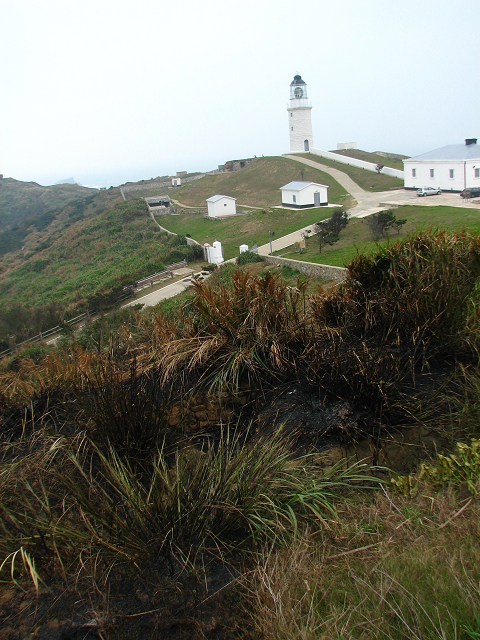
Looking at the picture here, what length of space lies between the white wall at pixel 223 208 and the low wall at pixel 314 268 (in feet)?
52.7

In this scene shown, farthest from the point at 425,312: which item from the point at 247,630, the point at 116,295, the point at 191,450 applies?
the point at 116,295

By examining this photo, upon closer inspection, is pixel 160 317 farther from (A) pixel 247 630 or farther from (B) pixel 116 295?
(B) pixel 116 295

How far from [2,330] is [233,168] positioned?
140 feet

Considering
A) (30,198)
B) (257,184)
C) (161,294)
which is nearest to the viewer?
(161,294)

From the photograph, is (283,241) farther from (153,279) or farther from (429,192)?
(429,192)

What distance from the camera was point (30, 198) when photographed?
100812mm

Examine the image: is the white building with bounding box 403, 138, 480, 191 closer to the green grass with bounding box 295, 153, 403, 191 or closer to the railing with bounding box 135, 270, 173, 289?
the green grass with bounding box 295, 153, 403, 191

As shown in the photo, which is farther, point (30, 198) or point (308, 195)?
point (30, 198)

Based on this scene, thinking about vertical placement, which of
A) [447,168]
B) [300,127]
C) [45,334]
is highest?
[300,127]

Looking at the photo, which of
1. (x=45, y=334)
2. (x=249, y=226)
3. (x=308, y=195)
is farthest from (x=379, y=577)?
(x=308, y=195)

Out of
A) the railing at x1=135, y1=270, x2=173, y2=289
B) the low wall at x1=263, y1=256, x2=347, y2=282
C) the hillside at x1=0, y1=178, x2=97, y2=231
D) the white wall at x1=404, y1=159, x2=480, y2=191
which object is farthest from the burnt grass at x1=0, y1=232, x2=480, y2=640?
the hillside at x1=0, y1=178, x2=97, y2=231

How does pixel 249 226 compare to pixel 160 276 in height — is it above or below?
above

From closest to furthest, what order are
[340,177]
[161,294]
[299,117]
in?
1. [161,294]
2. [340,177]
3. [299,117]

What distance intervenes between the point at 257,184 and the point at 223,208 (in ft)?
31.0
